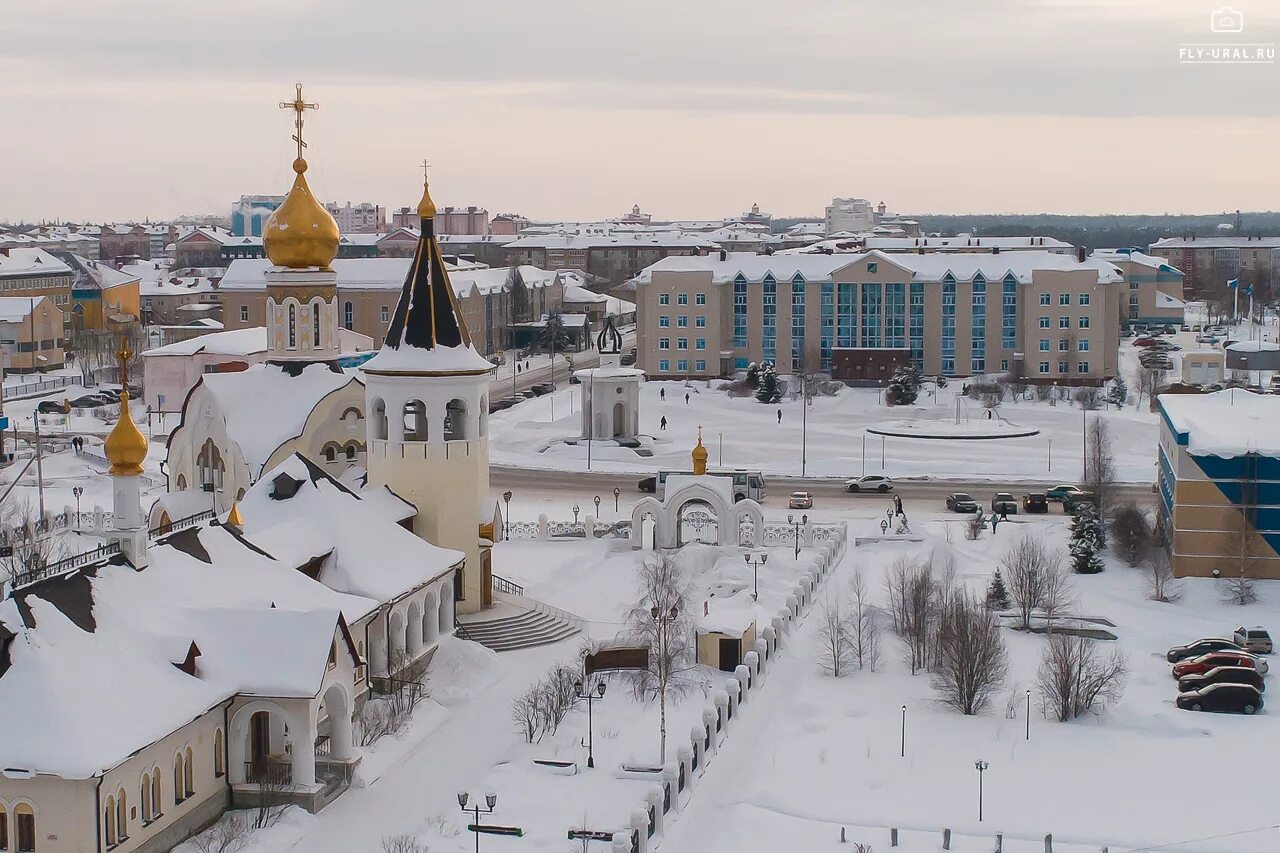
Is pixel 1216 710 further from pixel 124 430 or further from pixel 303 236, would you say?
pixel 303 236

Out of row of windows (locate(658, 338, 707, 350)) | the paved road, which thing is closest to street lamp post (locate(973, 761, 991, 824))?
the paved road

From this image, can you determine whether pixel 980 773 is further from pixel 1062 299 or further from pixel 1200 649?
pixel 1062 299

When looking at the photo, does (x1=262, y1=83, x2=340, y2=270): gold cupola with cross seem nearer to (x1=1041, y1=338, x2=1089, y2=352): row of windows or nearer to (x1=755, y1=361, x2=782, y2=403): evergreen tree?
(x1=755, y1=361, x2=782, y2=403): evergreen tree

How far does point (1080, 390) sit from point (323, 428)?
1551 inches

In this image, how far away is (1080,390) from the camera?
210 ft

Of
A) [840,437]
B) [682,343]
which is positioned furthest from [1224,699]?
[682,343]

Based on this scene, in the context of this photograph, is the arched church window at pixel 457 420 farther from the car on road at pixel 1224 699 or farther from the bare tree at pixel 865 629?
the car on road at pixel 1224 699

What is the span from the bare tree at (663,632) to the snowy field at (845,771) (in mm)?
406

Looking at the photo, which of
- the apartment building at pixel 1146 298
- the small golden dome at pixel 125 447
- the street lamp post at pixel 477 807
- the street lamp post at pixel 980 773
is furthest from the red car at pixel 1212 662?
the apartment building at pixel 1146 298

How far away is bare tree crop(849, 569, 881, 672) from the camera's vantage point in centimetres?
2742

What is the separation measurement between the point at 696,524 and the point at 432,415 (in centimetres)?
973

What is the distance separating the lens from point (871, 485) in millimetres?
45844

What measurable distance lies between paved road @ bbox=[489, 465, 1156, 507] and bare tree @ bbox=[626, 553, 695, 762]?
12226mm

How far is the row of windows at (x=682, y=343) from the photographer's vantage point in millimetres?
72875
